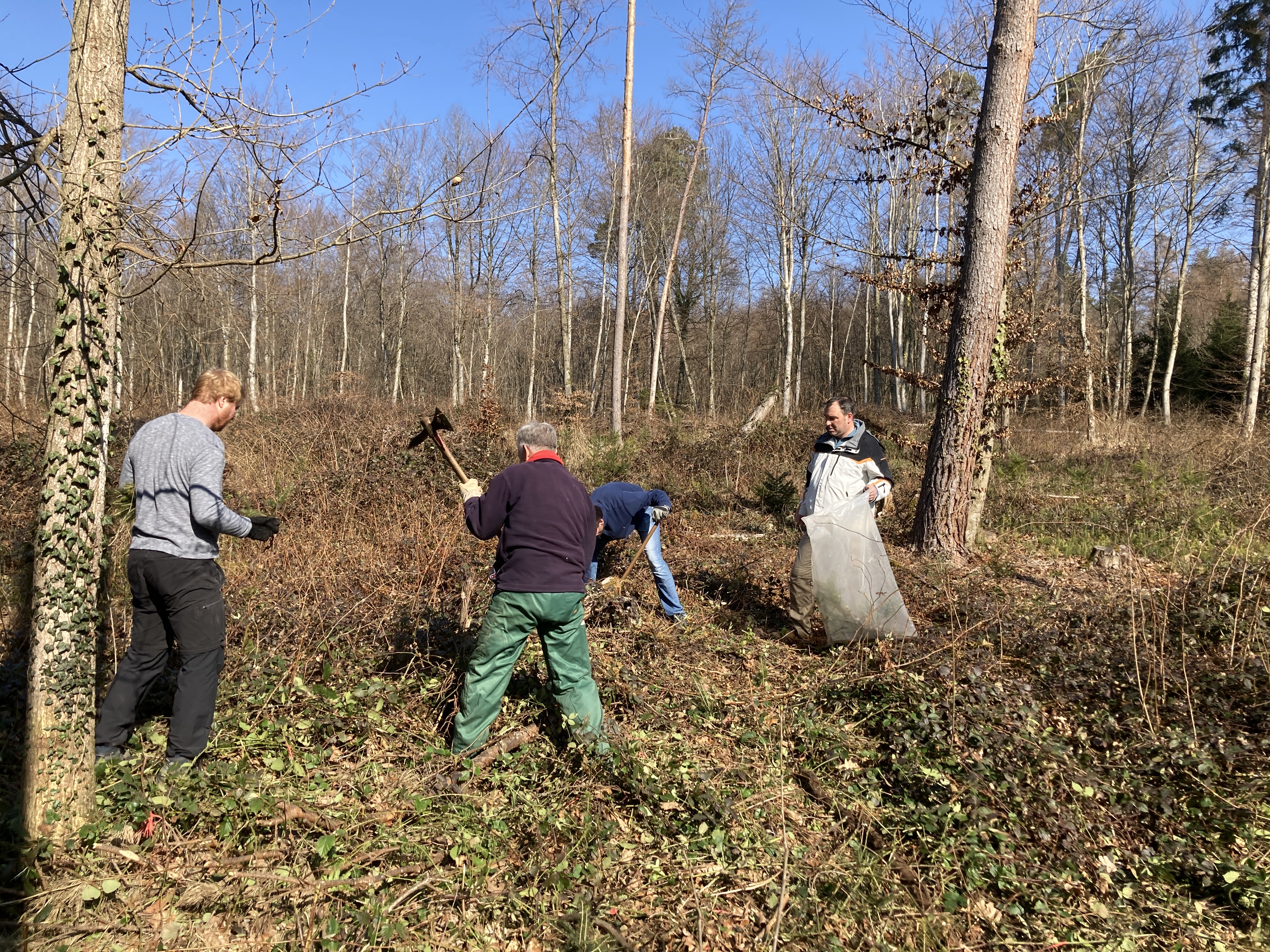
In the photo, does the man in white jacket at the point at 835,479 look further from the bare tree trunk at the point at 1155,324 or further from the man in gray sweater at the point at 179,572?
the bare tree trunk at the point at 1155,324

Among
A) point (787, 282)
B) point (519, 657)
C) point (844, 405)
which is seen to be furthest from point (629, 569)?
point (787, 282)

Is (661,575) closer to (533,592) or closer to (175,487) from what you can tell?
(533,592)

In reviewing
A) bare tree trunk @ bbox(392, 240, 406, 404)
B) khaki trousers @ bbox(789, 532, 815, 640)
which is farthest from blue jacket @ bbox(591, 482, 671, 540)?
bare tree trunk @ bbox(392, 240, 406, 404)

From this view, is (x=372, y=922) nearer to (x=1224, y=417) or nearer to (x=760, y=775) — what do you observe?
(x=760, y=775)

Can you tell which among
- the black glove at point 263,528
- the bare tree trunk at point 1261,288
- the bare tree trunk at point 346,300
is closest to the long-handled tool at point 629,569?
the black glove at point 263,528

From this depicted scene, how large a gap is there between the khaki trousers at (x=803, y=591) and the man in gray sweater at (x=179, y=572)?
137 inches

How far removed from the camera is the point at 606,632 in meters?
4.99

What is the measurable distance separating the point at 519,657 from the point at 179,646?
1513 mm

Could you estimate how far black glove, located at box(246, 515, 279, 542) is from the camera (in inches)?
134

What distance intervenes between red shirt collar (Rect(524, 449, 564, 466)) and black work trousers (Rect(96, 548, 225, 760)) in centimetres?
148

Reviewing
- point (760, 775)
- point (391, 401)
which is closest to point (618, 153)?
point (391, 401)

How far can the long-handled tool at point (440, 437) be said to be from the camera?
3699 millimetres

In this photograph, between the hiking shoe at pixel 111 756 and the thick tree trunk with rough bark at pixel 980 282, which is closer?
the hiking shoe at pixel 111 756

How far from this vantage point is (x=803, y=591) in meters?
5.10
